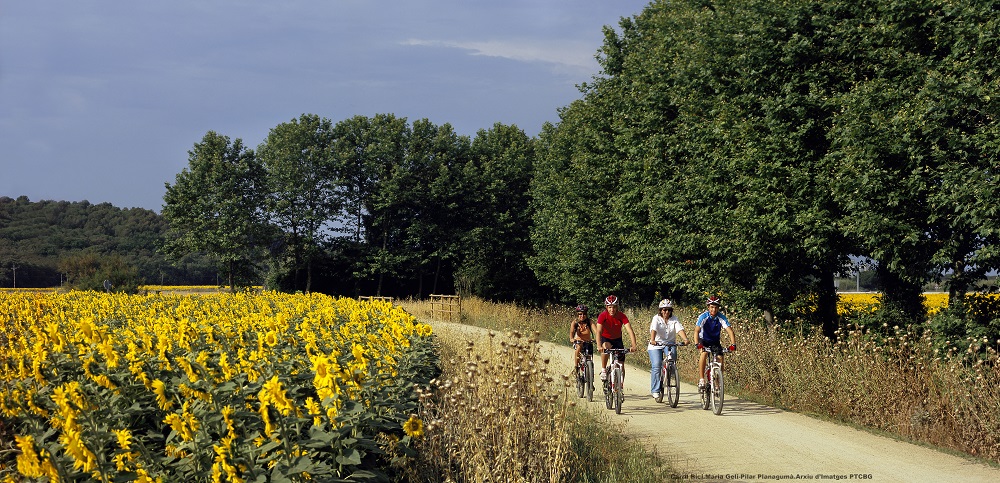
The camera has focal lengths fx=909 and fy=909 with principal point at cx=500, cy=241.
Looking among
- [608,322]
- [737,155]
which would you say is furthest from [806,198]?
[608,322]

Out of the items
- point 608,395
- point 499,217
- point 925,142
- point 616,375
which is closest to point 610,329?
point 616,375

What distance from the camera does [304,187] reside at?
200 ft

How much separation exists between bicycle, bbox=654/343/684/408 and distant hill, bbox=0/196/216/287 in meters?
84.9

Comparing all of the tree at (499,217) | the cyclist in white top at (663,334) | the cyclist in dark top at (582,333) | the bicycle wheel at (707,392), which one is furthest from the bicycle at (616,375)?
the tree at (499,217)

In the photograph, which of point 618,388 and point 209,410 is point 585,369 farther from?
point 209,410

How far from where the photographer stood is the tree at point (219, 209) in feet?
193

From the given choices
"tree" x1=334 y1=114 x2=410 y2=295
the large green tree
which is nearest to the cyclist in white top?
the large green tree

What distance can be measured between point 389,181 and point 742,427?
160ft

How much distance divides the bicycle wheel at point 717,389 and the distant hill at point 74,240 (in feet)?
282

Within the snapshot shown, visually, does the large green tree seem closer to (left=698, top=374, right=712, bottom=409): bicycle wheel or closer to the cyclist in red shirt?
(left=698, top=374, right=712, bottom=409): bicycle wheel

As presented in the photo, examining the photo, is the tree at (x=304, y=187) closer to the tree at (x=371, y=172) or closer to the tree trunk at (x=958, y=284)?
the tree at (x=371, y=172)

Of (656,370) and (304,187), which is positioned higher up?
(304,187)

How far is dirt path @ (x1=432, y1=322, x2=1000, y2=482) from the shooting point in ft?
31.3

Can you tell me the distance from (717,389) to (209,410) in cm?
935
